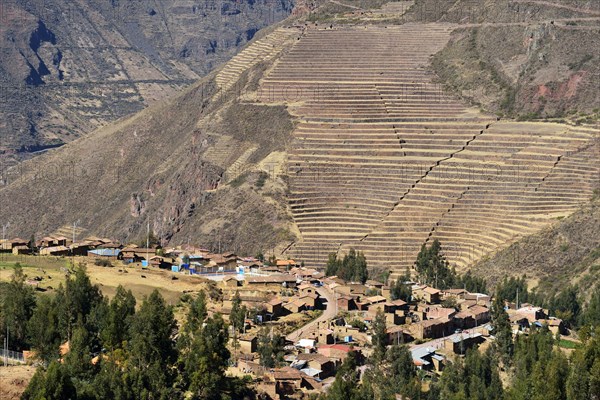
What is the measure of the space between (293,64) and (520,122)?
1055 inches

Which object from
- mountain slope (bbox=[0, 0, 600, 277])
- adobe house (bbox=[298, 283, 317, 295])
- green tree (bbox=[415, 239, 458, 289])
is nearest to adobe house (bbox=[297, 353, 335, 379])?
adobe house (bbox=[298, 283, 317, 295])

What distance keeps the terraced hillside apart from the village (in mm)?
13527

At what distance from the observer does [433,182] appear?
120 metres

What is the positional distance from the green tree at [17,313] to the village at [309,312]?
2.36 metres

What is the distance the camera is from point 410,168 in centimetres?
12244

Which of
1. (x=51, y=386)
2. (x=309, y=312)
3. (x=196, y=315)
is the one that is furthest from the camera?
(x=309, y=312)

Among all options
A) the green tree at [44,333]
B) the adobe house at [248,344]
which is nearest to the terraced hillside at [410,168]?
the adobe house at [248,344]

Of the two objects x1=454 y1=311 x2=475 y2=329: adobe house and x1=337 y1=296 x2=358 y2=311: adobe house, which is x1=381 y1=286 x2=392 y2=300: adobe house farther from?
x1=454 y1=311 x2=475 y2=329: adobe house

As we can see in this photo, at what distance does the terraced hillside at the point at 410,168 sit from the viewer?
113875mm

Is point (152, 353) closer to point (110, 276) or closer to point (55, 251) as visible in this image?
point (110, 276)

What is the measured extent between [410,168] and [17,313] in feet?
192

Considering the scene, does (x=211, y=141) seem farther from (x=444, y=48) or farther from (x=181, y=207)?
(x=444, y=48)

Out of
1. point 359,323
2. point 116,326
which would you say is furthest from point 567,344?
point 116,326

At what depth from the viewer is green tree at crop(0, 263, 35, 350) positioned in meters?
68.3
